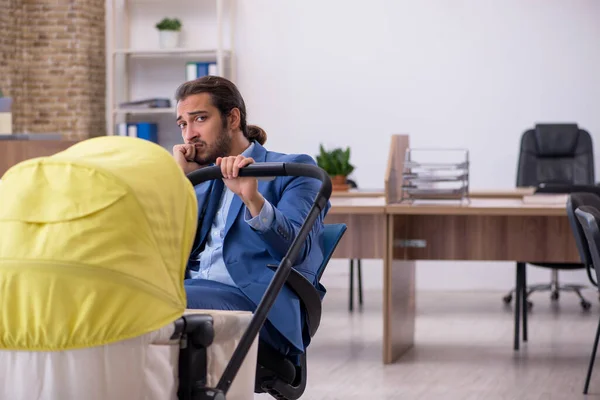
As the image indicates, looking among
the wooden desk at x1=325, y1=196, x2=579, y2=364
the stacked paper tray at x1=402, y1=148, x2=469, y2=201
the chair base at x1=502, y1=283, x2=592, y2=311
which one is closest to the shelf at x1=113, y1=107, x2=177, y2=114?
the chair base at x1=502, y1=283, x2=592, y2=311

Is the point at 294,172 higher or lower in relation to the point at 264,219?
higher

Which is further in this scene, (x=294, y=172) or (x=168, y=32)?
(x=168, y=32)

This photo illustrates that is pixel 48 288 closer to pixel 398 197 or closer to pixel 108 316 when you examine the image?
pixel 108 316

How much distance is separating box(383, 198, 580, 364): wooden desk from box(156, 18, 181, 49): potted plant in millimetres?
3913

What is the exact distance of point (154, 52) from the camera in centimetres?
820

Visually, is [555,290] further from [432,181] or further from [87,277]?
[87,277]

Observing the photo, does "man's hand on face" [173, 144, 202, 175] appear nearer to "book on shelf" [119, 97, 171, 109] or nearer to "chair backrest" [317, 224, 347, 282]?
"chair backrest" [317, 224, 347, 282]

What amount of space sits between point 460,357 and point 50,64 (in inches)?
190

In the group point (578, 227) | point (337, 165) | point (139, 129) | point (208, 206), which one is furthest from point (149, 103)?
point (208, 206)

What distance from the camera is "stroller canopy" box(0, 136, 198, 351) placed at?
1455 millimetres

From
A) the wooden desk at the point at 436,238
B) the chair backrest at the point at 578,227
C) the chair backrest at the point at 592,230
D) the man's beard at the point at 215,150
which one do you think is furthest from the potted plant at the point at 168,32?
the man's beard at the point at 215,150

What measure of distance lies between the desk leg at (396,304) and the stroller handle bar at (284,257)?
2.42m

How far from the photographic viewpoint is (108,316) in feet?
4.80

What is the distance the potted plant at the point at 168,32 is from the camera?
8.09m
